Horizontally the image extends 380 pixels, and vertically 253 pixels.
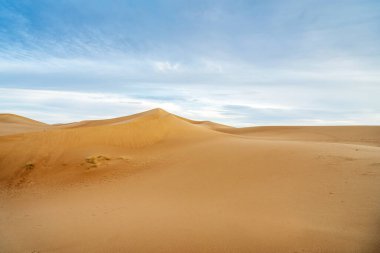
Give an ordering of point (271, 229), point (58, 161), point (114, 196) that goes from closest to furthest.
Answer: point (271, 229) → point (114, 196) → point (58, 161)

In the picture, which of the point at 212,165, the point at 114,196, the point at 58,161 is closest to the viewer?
the point at 114,196

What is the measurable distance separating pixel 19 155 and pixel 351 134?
55.1ft

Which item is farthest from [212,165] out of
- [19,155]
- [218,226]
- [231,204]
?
[19,155]

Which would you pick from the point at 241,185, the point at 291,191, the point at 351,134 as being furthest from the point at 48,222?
the point at 351,134

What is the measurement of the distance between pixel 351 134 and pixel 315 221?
13331 mm

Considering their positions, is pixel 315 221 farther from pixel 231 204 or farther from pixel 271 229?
pixel 231 204

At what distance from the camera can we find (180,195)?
6.32 m

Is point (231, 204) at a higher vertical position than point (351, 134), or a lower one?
lower

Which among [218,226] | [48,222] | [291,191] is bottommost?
[48,222]

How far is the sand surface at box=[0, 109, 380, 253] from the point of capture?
4047 millimetres

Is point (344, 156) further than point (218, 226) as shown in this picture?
Yes

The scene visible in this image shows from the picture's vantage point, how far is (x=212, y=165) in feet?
26.6

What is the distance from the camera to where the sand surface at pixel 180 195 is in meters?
4.05

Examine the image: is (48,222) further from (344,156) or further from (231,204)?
(344,156)
